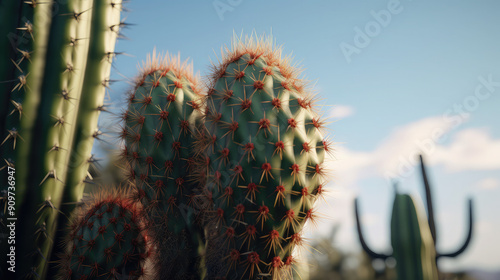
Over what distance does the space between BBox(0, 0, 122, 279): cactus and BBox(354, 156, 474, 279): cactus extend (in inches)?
75.9

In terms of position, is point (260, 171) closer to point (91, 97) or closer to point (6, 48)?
point (91, 97)

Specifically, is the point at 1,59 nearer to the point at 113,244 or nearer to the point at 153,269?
the point at 113,244

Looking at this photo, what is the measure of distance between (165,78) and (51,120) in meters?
0.63

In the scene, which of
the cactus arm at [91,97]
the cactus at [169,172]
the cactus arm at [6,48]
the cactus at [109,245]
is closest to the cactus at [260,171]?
the cactus at [169,172]

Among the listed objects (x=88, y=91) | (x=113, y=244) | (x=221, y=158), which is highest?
(x=88, y=91)

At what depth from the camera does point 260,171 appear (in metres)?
1.57

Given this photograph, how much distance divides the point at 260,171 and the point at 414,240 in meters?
1.30

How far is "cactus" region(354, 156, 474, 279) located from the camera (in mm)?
2285

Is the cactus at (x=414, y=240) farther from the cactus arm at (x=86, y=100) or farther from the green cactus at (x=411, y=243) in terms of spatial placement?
the cactus arm at (x=86, y=100)

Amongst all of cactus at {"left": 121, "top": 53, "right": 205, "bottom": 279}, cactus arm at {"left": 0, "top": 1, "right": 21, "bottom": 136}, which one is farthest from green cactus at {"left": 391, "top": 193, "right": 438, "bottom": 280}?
cactus arm at {"left": 0, "top": 1, "right": 21, "bottom": 136}

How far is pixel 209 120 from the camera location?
68.5 inches

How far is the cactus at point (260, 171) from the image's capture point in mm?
1572

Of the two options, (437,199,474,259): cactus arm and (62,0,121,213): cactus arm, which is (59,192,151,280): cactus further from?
(437,199,474,259): cactus arm

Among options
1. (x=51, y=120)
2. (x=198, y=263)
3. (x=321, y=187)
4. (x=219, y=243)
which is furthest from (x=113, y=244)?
(x=321, y=187)
